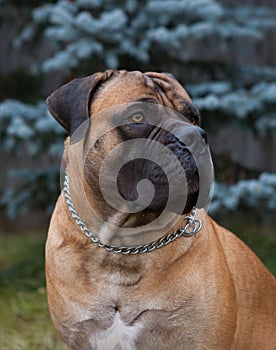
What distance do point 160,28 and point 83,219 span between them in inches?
98.4

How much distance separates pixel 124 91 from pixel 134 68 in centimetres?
275

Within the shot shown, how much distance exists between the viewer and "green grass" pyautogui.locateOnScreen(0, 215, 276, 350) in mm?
4172

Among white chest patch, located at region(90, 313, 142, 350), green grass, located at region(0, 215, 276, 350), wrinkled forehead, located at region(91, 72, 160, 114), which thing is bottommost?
green grass, located at region(0, 215, 276, 350)

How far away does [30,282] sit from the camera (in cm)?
530

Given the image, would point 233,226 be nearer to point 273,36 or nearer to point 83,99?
point 273,36

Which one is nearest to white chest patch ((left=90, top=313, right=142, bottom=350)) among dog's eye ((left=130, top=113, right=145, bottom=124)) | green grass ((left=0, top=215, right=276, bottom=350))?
dog's eye ((left=130, top=113, right=145, bottom=124))

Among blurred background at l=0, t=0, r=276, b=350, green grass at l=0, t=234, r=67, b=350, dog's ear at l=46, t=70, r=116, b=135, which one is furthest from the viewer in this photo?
blurred background at l=0, t=0, r=276, b=350

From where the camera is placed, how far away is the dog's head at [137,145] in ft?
9.05

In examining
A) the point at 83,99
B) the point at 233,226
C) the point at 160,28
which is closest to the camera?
the point at 83,99

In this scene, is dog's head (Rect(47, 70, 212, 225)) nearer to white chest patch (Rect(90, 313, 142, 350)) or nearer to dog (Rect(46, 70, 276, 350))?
dog (Rect(46, 70, 276, 350))

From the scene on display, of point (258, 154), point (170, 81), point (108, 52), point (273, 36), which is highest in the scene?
point (170, 81)

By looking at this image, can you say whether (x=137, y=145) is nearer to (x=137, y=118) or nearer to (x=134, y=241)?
(x=137, y=118)

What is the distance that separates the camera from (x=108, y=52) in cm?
526

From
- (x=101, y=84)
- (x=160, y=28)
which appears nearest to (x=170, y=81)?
(x=101, y=84)
